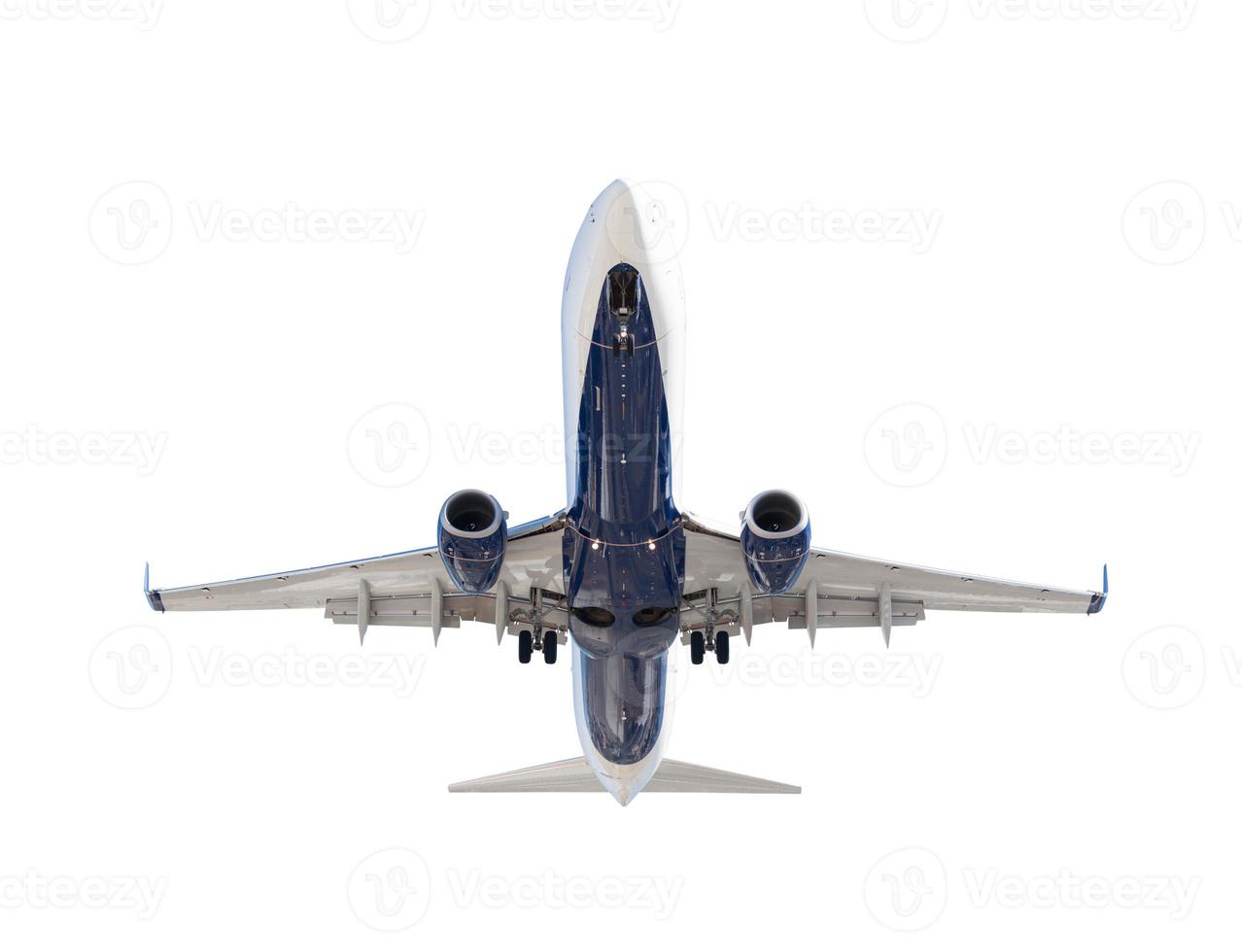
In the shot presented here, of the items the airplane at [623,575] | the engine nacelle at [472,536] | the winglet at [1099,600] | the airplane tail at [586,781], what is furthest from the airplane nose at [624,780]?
the winglet at [1099,600]

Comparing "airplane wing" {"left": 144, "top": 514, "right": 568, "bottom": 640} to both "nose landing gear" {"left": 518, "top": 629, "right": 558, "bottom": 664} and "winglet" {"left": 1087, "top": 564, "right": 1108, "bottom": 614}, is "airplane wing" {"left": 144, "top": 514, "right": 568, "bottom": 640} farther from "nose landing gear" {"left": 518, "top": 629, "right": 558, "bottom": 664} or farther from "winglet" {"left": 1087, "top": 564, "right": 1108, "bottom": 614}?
"winglet" {"left": 1087, "top": 564, "right": 1108, "bottom": 614}

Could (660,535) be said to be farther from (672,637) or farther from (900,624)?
(900,624)

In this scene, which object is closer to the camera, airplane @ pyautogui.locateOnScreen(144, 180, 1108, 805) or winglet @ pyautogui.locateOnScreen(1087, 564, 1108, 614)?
airplane @ pyautogui.locateOnScreen(144, 180, 1108, 805)

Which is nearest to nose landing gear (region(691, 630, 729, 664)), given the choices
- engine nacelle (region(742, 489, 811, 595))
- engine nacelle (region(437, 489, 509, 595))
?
engine nacelle (region(742, 489, 811, 595))

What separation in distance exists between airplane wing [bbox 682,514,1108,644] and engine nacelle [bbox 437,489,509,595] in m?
3.90

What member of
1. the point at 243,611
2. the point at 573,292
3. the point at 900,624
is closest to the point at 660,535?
the point at 573,292

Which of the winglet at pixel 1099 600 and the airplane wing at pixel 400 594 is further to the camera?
the winglet at pixel 1099 600

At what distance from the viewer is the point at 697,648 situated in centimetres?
3011

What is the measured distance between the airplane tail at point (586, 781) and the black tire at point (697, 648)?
5.52 m

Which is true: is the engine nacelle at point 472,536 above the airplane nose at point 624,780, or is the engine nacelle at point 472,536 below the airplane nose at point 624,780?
above

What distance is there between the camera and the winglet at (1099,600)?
3077 cm

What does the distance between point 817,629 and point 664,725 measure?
130 inches

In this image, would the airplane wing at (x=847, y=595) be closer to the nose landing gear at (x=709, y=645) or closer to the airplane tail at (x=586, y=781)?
the nose landing gear at (x=709, y=645)

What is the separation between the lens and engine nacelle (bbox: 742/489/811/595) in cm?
2597
